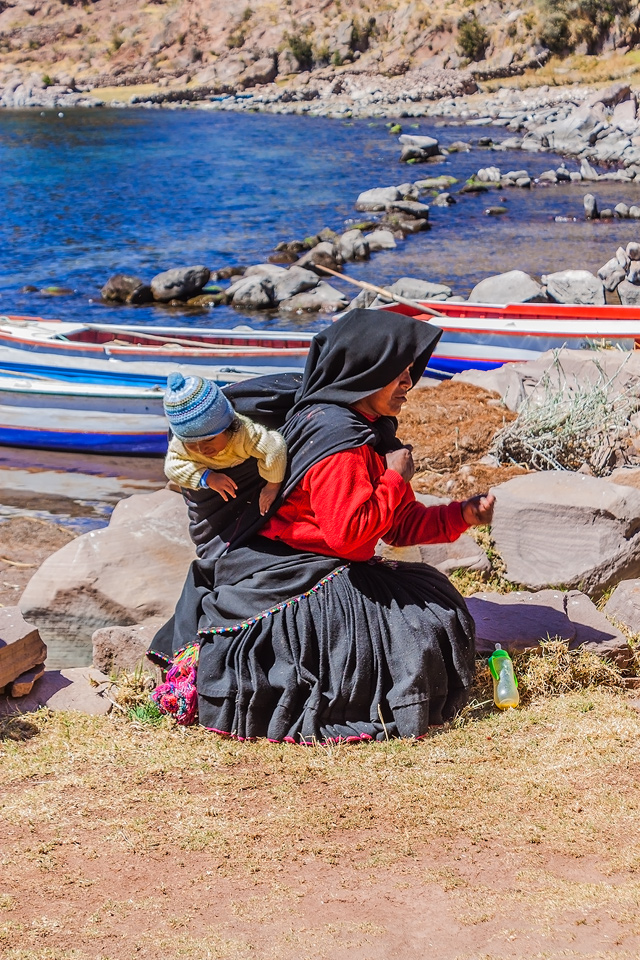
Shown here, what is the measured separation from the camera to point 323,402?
3529 mm

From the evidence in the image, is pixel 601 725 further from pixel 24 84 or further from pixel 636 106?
pixel 24 84

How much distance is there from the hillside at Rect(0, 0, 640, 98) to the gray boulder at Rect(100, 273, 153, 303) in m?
34.0

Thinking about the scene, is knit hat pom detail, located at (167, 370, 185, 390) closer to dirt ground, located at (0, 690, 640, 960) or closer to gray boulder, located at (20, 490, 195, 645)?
dirt ground, located at (0, 690, 640, 960)

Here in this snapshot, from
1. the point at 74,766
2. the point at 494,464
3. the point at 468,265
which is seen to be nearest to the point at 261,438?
the point at 74,766

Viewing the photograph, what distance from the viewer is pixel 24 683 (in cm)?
392

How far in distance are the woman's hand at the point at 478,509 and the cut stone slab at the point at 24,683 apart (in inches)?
71.6

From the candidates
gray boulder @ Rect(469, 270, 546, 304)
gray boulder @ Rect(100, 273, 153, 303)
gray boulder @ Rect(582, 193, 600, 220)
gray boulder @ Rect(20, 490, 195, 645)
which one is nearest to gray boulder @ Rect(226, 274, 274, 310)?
gray boulder @ Rect(100, 273, 153, 303)

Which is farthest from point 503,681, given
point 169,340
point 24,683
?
point 169,340

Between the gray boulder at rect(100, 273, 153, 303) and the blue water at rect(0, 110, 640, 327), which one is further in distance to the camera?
the blue water at rect(0, 110, 640, 327)

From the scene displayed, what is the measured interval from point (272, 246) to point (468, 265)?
14.8ft

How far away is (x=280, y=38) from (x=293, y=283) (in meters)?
52.0

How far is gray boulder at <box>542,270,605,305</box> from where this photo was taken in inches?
543

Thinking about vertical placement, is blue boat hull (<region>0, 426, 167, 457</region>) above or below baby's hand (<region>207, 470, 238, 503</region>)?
below

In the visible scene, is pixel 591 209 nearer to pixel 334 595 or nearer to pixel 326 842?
pixel 334 595
